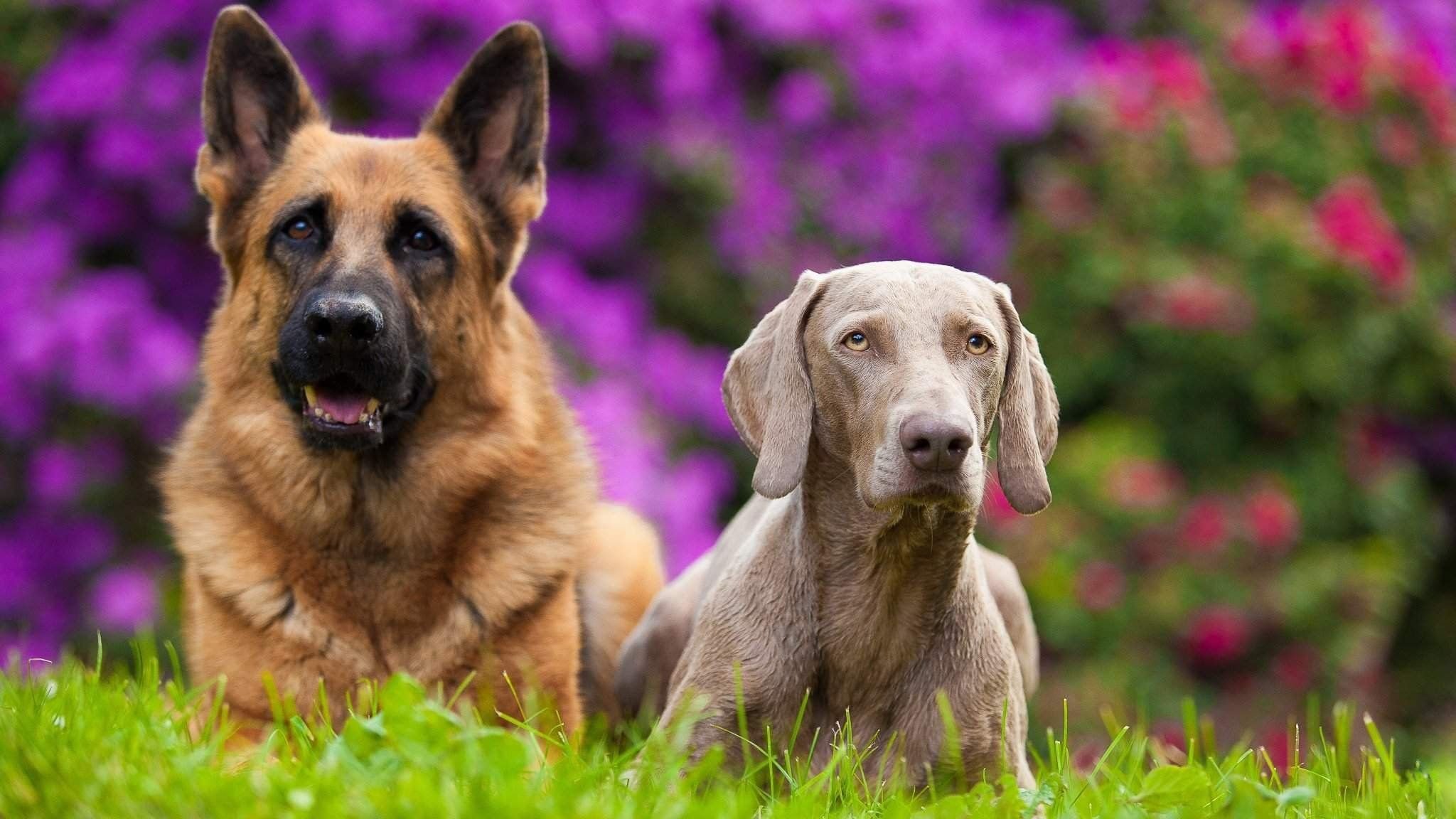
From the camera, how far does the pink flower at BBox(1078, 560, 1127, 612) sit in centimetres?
680

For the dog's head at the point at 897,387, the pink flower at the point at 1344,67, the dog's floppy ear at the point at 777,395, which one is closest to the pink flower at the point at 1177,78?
the pink flower at the point at 1344,67

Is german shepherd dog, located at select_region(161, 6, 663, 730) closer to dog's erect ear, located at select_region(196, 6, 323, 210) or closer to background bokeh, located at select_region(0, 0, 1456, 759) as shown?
dog's erect ear, located at select_region(196, 6, 323, 210)

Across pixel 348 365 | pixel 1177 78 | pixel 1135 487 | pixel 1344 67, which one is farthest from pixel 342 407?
pixel 1344 67

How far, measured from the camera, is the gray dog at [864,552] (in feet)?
11.1

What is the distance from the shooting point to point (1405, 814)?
3.26 meters

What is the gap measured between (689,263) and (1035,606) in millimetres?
2368

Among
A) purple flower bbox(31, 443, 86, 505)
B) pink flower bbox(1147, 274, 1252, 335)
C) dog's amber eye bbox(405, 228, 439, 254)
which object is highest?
dog's amber eye bbox(405, 228, 439, 254)

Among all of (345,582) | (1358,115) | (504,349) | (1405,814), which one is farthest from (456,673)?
(1358,115)

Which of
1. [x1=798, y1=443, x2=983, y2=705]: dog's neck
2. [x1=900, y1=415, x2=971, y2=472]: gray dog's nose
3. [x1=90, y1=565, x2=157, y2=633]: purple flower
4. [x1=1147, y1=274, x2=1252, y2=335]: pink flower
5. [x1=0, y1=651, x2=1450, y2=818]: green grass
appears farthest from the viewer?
[x1=1147, y1=274, x2=1252, y2=335]: pink flower

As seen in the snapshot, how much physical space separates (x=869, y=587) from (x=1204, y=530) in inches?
148

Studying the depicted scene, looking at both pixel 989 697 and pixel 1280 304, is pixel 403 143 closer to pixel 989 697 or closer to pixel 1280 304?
pixel 989 697

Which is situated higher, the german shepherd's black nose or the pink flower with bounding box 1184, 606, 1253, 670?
the german shepherd's black nose

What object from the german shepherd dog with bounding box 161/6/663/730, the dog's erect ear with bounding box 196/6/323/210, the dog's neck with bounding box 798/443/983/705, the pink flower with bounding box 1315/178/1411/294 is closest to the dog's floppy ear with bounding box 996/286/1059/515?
the dog's neck with bounding box 798/443/983/705

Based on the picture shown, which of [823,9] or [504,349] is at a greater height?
[823,9]
